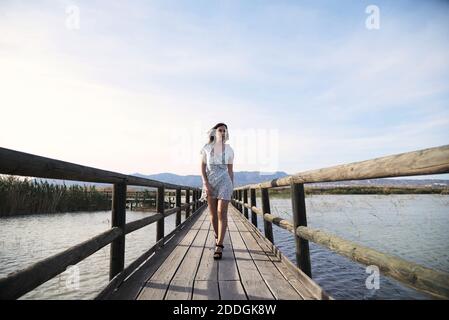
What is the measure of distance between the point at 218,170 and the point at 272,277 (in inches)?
64.2

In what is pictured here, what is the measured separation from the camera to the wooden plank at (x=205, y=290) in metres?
2.33

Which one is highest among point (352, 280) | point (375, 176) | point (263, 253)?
point (375, 176)

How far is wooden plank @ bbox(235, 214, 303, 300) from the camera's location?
2.36 metres

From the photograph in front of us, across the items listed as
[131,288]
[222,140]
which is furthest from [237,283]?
[222,140]

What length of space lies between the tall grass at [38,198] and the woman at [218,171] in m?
12.9

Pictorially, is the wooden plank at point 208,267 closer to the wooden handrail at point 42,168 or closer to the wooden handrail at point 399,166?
the wooden handrail at point 42,168

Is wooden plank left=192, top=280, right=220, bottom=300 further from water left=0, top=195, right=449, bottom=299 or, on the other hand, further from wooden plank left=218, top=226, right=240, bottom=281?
water left=0, top=195, right=449, bottom=299

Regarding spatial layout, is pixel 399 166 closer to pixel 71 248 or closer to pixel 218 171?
pixel 71 248

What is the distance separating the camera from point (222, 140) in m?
4.04

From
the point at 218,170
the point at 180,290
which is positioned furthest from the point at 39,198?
the point at 180,290

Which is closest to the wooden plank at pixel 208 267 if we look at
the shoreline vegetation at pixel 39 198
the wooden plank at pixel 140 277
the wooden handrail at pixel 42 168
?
the wooden plank at pixel 140 277
